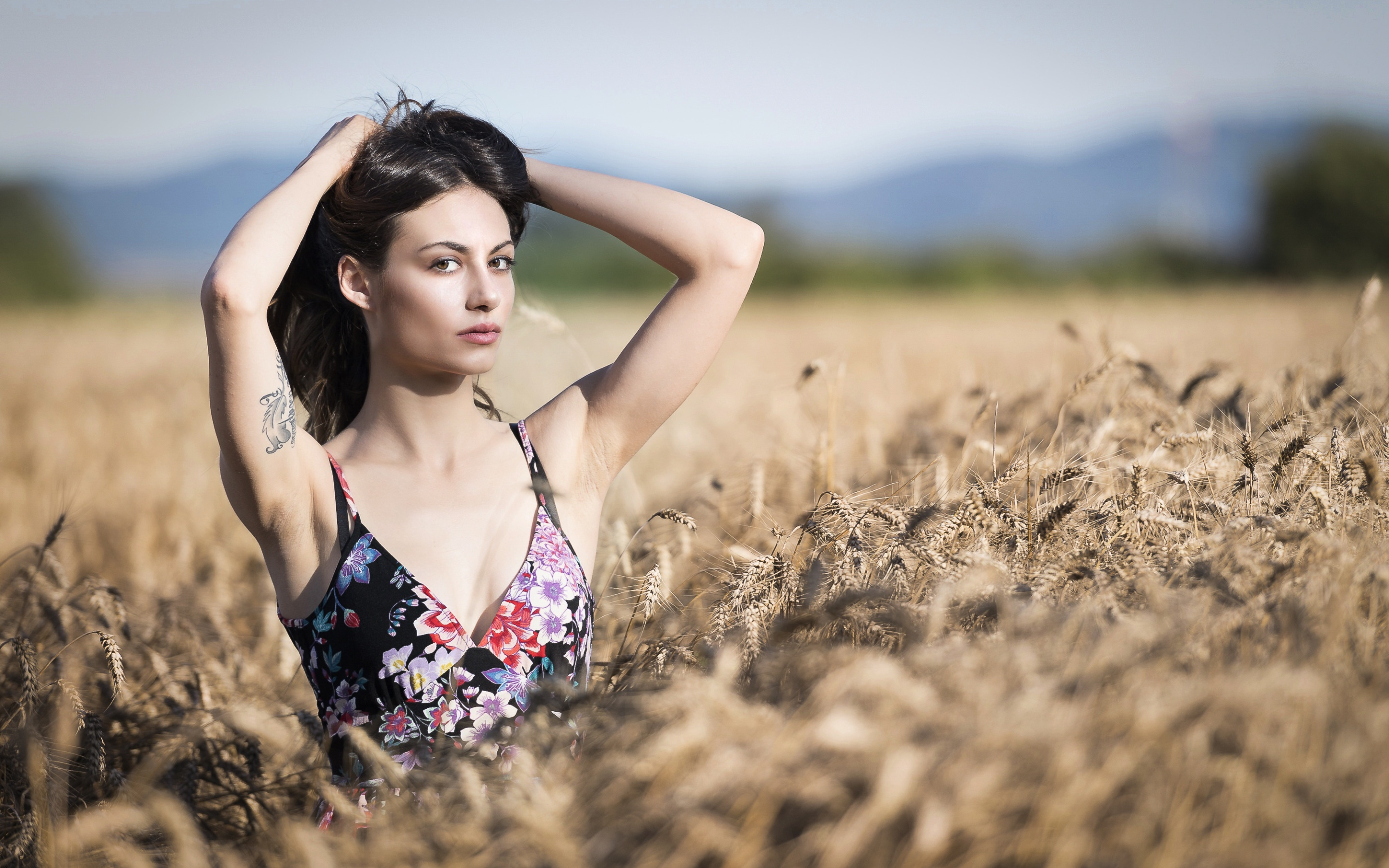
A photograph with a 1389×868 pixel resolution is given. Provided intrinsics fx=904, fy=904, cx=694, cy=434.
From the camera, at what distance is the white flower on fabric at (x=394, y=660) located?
5.34 ft

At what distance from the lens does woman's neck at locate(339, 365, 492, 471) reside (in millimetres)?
1854

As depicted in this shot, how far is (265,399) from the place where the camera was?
1.57 meters

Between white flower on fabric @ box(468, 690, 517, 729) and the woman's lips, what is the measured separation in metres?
0.67

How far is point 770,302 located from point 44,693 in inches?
831

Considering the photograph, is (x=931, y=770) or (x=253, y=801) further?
(x=253, y=801)

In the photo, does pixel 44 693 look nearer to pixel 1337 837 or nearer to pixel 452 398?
pixel 452 398

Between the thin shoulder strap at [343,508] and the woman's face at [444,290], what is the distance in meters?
0.27

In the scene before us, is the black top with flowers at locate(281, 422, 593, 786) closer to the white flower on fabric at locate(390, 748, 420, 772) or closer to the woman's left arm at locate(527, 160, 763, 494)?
the white flower on fabric at locate(390, 748, 420, 772)

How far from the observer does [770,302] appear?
74.4ft

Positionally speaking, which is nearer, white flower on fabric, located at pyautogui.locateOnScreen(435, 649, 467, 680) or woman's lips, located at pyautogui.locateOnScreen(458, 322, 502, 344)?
white flower on fabric, located at pyautogui.locateOnScreen(435, 649, 467, 680)

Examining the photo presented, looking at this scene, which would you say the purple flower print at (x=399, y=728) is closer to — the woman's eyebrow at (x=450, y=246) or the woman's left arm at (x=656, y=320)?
the woman's left arm at (x=656, y=320)

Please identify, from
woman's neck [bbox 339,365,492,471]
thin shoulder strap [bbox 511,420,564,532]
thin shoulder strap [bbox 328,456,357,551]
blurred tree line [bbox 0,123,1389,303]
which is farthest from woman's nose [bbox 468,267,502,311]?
blurred tree line [bbox 0,123,1389,303]

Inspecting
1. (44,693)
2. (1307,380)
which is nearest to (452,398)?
(44,693)

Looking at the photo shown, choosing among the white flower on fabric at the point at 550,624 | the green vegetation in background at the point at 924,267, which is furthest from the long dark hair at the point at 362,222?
the green vegetation in background at the point at 924,267
